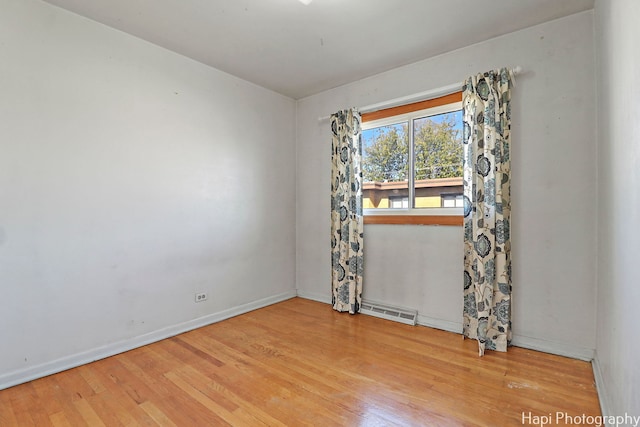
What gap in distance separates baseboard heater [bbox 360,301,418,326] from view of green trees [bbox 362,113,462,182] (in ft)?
4.31

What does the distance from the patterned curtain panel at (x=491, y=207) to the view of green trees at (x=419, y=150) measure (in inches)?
13.9

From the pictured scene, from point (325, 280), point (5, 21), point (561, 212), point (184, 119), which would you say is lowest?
point (325, 280)

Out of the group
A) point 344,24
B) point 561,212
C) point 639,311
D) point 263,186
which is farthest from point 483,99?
point 263,186

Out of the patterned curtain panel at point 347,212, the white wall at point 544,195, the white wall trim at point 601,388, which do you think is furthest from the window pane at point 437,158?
the white wall trim at point 601,388

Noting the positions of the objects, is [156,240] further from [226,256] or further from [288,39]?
[288,39]

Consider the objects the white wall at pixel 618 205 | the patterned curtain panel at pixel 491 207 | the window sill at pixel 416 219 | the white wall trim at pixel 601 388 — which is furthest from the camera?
the window sill at pixel 416 219

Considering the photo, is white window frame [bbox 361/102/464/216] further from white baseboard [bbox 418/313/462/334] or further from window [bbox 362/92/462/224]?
white baseboard [bbox 418/313/462/334]

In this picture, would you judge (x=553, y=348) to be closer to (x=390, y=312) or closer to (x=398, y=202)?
(x=390, y=312)

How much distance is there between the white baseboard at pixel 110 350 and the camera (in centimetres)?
198

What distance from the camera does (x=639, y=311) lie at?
106cm

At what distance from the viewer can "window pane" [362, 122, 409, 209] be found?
3.16 m

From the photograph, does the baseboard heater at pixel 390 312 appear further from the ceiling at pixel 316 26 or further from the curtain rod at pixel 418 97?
the ceiling at pixel 316 26

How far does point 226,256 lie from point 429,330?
2097 millimetres

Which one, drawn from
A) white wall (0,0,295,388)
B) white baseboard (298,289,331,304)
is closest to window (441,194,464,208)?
white baseboard (298,289,331,304)
